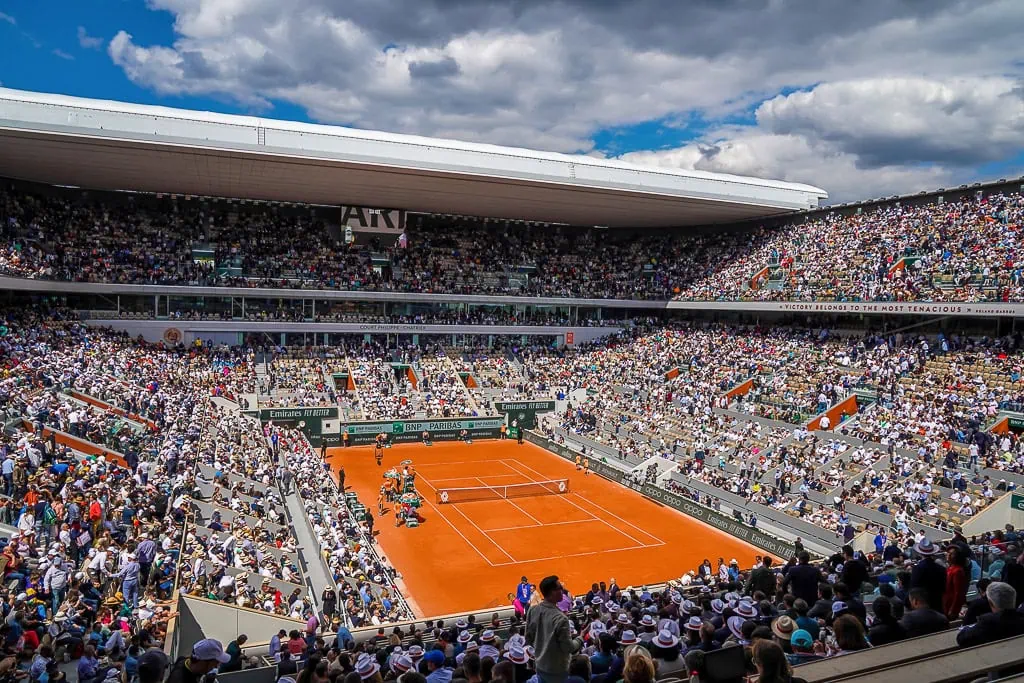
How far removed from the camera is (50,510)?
16.4 metres

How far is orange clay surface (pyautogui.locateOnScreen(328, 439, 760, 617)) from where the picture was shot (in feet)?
78.2

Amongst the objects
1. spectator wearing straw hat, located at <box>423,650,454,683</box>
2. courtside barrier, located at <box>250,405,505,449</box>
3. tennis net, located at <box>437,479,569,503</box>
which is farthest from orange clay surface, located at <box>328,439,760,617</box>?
spectator wearing straw hat, located at <box>423,650,454,683</box>

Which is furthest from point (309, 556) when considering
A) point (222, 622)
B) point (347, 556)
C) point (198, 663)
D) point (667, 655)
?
point (198, 663)

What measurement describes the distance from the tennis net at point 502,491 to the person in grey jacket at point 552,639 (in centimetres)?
2702

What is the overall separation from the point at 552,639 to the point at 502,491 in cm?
2894

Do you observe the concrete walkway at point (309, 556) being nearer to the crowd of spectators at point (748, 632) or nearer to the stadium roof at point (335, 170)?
the crowd of spectators at point (748, 632)

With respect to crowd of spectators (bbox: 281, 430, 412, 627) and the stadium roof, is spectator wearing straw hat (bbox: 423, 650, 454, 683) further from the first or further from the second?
the stadium roof

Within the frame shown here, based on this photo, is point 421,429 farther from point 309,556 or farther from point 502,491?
point 309,556

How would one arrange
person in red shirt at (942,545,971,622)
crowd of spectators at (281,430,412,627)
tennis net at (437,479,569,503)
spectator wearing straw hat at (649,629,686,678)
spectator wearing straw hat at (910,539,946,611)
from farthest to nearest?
1. tennis net at (437,479,569,503)
2. crowd of spectators at (281,430,412,627)
3. person in red shirt at (942,545,971,622)
4. spectator wearing straw hat at (910,539,946,611)
5. spectator wearing straw hat at (649,629,686,678)

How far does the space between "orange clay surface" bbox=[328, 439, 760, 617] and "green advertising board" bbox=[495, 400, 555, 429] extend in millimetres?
8227

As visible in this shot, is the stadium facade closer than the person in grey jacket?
No

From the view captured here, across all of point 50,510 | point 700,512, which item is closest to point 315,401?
point 700,512

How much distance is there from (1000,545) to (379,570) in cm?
1565

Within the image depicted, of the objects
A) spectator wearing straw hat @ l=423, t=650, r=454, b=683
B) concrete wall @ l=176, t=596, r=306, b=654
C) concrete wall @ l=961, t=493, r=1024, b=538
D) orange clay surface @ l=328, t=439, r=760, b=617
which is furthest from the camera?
concrete wall @ l=961, t=493, r=1024, b=538
